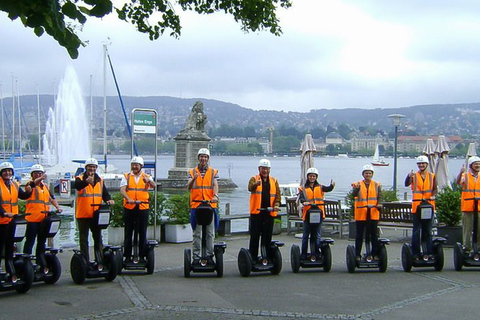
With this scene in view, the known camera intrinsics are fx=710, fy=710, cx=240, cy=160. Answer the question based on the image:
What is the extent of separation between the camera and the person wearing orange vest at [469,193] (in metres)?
11.9

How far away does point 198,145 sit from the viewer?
56.3 metres

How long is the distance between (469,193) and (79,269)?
648 centimetres

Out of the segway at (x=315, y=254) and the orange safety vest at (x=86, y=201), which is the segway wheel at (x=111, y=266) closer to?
the orange safety vest at (x=86, y=201)

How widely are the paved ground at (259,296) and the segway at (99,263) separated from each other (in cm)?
15

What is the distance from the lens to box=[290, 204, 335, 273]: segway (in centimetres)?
1146

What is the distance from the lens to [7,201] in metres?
9.66

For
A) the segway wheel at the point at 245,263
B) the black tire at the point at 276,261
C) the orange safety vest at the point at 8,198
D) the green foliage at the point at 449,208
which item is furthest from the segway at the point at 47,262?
the green foliage at the point at 449,208

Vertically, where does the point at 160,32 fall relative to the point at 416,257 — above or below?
above

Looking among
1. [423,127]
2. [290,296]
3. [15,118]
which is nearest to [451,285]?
[290,296]

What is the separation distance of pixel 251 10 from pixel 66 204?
1005 inches

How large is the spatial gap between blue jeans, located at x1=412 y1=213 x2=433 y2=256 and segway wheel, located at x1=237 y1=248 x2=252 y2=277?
2.81m

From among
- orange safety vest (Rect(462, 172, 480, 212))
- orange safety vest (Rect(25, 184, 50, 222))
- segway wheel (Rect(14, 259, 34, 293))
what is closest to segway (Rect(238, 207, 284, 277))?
orange safety vest (Rect(25, 184, 50, 222))

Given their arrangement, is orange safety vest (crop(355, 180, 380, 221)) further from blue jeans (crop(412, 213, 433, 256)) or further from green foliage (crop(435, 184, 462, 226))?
green foliage (crop(435, 184, 462, 226))

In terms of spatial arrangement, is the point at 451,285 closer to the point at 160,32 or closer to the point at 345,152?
the point at 160,32
